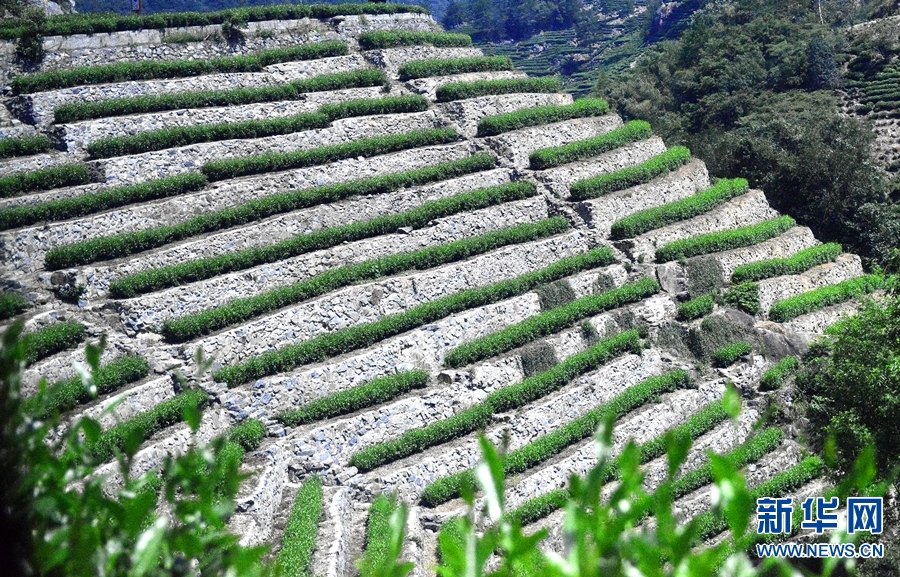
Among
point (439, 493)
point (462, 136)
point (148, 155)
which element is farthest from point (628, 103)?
point (439, 493)

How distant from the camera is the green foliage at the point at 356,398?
2411 cm

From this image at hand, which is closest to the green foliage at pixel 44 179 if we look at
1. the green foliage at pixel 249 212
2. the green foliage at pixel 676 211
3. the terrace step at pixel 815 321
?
the green foliage at pixel 249 212

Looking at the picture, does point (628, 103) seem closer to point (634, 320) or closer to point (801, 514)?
point (634, 320)

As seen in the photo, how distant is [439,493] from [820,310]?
1690cm

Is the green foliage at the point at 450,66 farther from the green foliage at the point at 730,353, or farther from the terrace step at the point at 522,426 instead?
the green foliage at the point at 730,353

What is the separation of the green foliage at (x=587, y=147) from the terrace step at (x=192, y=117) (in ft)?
22.2

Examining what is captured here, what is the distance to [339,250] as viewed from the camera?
28828 mm

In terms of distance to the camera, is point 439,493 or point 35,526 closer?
point 35,526

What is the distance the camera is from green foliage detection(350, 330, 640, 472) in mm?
23891

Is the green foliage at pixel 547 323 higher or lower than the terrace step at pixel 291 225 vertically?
lower

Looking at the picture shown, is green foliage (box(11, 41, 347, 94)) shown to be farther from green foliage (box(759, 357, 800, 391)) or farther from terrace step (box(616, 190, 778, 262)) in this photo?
green foliage (box(759, 357, 800, 391))

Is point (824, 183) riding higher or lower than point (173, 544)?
lower

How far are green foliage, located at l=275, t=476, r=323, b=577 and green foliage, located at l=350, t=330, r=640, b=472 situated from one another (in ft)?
5.34

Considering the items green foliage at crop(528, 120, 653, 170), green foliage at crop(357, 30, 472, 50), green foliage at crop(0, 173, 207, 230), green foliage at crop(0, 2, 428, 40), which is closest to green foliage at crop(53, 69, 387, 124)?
green foliage at crop(357, 30, 472, 50)
